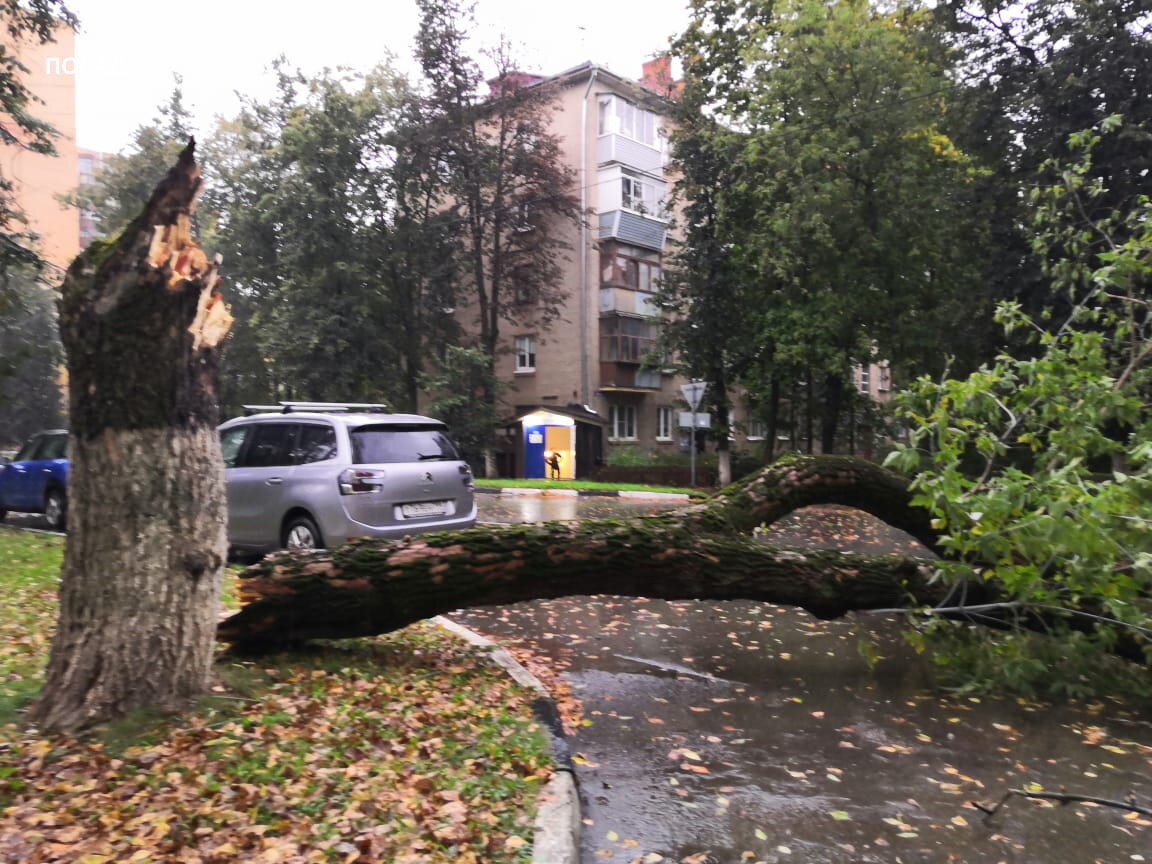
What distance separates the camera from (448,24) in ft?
91.5

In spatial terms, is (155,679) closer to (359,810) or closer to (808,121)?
(359,810)

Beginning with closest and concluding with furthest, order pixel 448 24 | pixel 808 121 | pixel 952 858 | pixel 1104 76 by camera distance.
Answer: pixel 952 858 → pixel 1104 76 → pixel 808 121 → pixel 448 24

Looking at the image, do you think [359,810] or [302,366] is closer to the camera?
[359,810]

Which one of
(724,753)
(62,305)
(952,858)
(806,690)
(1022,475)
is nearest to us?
(952,858)

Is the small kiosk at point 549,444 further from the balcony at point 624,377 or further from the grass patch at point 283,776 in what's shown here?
the grass patch at point 283,776

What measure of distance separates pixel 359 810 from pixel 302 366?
2619cm

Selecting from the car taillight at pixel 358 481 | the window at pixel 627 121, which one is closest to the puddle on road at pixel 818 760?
the car taillight at pixel 358 481

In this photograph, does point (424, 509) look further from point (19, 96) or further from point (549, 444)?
point (549, 444)

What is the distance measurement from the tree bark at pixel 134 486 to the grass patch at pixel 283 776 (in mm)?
225

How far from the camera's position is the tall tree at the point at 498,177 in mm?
27875

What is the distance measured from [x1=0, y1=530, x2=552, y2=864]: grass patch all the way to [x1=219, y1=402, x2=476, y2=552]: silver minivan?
9.97ft

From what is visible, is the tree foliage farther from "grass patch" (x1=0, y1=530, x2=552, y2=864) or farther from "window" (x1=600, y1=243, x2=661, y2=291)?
"window" (x1=600, y1=243, x2=661, y2=291)

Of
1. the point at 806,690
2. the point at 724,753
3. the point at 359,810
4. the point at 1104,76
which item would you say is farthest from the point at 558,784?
the point at 1104,76

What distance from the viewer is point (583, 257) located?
31844mm
